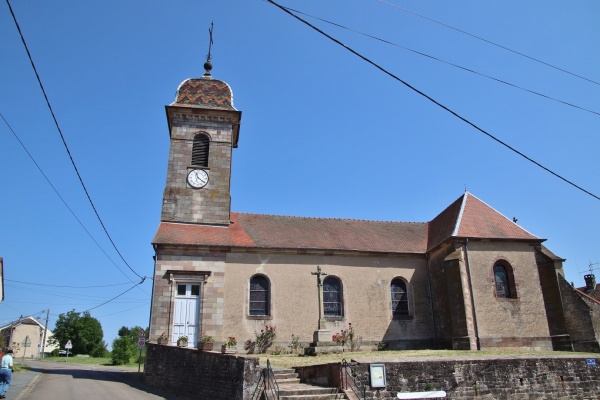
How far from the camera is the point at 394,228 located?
24.2 metres

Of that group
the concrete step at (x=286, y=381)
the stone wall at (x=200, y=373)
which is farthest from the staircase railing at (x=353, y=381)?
the stone wall at (x=200, y=373)

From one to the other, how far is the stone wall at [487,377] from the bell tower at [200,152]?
36.4 ft

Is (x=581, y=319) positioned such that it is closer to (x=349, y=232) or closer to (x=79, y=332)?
(x=349, y=232)

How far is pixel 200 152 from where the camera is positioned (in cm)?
2247

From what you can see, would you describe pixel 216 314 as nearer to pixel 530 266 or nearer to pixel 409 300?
pixel 409 300

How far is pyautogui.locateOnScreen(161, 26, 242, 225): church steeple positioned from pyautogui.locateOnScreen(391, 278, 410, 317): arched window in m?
8.66

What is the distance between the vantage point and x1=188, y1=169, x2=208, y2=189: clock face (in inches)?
851

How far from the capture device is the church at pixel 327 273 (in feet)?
59.5

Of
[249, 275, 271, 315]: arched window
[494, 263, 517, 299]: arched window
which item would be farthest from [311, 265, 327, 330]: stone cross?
[494, 263, 517, 299]: arched window

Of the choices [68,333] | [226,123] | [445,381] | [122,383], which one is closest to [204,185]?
[226,123]

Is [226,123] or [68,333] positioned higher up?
[226,123]

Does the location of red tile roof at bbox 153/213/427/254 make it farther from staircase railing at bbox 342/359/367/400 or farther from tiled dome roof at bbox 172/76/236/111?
staircase railing at bbox 342/359/367/400

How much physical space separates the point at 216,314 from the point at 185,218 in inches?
204

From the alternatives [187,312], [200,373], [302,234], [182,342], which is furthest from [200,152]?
[200,373]
